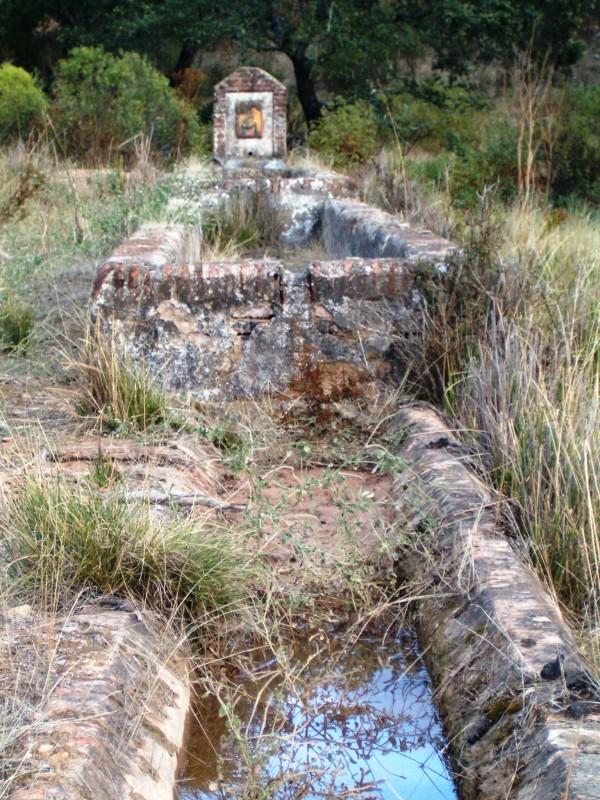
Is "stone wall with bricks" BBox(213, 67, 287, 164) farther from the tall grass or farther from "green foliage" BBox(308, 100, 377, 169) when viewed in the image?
the tall grass

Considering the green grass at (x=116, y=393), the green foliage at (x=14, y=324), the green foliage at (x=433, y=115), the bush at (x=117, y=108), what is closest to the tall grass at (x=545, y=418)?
the green grass at (x=116, y=393)

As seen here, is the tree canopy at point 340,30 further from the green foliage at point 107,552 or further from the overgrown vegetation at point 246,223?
the green foliage at point 107,552

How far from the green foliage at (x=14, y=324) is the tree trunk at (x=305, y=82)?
14276mm

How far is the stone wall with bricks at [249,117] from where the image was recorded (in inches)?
473

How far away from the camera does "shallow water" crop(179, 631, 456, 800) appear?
2453 mm

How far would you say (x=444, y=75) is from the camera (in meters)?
25.5

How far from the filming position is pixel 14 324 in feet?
18.6

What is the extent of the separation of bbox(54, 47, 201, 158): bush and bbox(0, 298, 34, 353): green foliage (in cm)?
640

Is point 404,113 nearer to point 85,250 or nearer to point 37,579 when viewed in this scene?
point 85,250

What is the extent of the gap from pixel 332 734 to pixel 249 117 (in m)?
10.4

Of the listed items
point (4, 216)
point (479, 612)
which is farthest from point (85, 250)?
point (479, 612)

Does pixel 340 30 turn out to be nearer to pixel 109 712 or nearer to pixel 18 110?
pixel 18 110

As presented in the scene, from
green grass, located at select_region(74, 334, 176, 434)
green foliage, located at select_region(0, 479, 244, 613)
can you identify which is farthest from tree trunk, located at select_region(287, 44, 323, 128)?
green foliage, located at select_region(0, 479, 244, 613)

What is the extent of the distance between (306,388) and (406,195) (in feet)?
11.7
